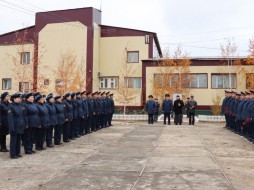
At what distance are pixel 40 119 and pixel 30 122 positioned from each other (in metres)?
0.58

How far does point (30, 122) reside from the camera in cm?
1102

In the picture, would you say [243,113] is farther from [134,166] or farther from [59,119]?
[134,166]

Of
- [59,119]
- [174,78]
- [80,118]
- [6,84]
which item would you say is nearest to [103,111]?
[80,118]

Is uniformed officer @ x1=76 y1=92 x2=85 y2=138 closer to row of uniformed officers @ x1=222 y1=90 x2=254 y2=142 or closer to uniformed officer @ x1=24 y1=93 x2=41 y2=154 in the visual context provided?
uniformed officer @ x1=24 y1=93 x2=41 y2=154

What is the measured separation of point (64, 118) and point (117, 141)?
2.28m

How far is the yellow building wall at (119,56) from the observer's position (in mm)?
35806

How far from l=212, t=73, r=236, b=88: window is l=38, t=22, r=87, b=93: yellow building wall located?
12902mm

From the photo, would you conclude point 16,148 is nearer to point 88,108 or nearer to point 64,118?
point 64,118

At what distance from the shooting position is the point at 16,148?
10320 mm

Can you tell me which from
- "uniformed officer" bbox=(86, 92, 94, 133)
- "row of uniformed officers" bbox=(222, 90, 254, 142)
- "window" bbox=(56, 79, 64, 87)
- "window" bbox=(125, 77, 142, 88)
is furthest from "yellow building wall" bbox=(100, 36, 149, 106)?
"uniformed officer" bbox=(86, 92, 94, 133)

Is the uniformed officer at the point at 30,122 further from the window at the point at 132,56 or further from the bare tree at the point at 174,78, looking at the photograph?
the window at the point at 132,56

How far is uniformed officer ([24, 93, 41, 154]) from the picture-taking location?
10922 millimetres

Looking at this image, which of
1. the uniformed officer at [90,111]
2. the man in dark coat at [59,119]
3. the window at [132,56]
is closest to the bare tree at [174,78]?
the window at [132,56]

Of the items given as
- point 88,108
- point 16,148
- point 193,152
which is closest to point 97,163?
point 16,148
